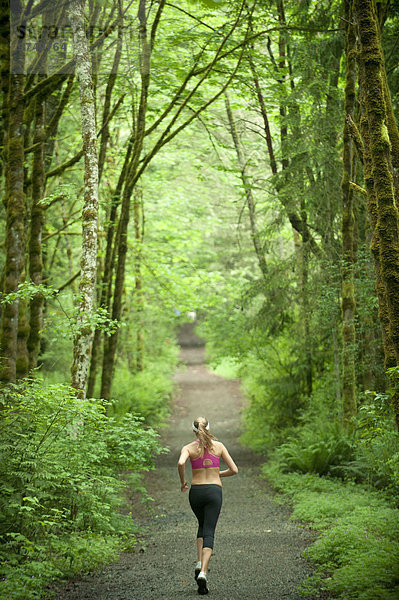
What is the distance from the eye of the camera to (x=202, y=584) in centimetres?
508

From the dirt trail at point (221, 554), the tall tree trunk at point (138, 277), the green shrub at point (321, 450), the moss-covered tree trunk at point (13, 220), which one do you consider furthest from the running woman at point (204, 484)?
the tall tree trunk at point (138, 277)

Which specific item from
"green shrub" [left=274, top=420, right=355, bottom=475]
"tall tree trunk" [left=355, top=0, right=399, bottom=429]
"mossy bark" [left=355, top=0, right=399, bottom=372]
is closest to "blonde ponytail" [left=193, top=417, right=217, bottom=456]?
"tall tree trunk" [left=355, top=0, right=399, bottom=429]

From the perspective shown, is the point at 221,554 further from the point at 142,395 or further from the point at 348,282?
the point at 142,395

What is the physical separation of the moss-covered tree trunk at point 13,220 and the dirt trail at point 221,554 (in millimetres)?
2975

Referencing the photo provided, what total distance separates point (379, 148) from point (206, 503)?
4.09 metres

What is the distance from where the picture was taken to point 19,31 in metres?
8.85

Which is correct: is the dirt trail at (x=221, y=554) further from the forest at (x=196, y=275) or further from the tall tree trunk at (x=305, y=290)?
the tall tree trunk at (x=305, y=290)

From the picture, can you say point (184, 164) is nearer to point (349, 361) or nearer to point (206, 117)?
point (206, 117)

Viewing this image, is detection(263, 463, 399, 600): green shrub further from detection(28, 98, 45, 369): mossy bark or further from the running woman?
detection(28, 98, 45, 369): mossy bark

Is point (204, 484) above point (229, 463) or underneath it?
underneath

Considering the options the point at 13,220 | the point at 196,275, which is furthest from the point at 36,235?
the point at 196,275

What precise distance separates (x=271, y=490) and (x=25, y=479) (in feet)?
21.8

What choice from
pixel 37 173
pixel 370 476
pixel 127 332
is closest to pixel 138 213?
pixel 127 332

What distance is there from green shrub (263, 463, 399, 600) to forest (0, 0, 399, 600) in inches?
1.3
